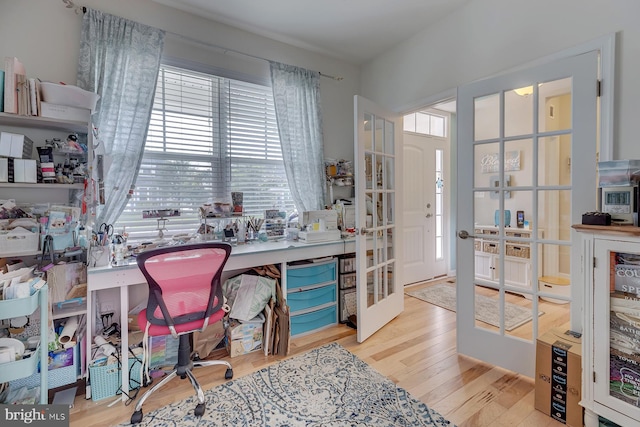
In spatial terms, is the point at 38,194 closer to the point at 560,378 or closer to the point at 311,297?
the point at 311,297

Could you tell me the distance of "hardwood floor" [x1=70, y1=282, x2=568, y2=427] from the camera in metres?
1.62

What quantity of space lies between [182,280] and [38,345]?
0.79 m

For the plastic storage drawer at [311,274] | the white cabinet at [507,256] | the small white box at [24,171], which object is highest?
the small white box at [24,171]

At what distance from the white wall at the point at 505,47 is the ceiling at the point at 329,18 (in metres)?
0.18

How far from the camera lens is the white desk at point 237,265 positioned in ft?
5.84

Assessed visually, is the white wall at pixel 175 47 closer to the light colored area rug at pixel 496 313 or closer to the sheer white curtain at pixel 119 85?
the sheer white curtain at pixel 119 85

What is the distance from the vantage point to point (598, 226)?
1.42 meters

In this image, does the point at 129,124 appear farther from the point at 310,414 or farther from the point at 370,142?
the point at 310,414


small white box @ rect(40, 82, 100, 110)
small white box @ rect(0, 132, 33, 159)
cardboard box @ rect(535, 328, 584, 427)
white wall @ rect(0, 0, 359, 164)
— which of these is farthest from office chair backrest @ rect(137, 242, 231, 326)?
cardboard box @ rect(535, 328, 584, 427)

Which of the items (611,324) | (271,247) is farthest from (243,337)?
(611,324)

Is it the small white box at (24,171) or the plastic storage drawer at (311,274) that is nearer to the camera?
the small white box at (24,171)

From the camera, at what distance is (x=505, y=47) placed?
6.97 ft

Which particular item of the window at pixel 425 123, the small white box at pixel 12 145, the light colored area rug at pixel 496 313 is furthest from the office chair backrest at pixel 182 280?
the window at pixel 425 123

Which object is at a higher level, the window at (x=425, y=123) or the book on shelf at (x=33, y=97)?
the window at (x=425, y=123)
